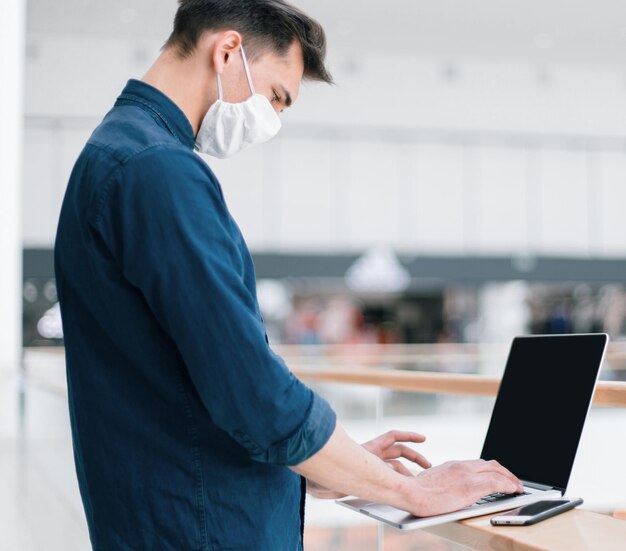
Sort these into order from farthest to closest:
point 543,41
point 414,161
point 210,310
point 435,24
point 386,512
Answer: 1. point 414,161
2. point 543,41
3. point 435,24
4. point 386,512
5. point 210,310

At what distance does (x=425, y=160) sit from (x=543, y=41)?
2.63 meters

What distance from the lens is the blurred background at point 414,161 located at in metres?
12.7

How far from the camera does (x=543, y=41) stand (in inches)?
537

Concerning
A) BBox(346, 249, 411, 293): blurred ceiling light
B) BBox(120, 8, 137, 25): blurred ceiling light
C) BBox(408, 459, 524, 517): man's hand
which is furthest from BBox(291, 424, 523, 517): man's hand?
Answer: BBox(346, 249, 411, 293): blurred ceiling light

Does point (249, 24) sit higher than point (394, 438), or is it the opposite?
point (249, 24)

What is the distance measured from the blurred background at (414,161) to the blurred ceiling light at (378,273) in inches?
1.2

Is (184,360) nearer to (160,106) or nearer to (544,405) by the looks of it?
(160,106)

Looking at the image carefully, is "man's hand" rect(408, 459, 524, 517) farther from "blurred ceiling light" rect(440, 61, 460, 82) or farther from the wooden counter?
"blurred ceiling light" rect(440, 61, 460, 82)

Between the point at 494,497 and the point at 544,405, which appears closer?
the point at 494,497

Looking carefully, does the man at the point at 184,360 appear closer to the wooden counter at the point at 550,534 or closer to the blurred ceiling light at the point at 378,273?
the wooden counter at the point at 550,534

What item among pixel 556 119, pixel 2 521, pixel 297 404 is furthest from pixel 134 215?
pixel 556 119

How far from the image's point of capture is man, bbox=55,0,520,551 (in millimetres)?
995

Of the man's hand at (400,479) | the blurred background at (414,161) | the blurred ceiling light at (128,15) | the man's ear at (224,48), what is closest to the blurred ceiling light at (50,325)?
the blurred background at (414,161)

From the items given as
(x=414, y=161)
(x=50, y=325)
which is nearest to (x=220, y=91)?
(x=50, y=325)
